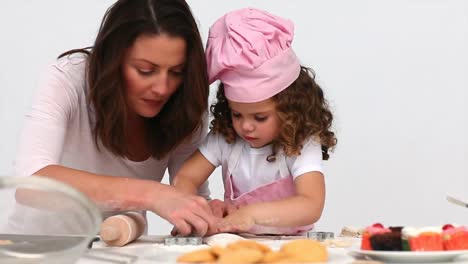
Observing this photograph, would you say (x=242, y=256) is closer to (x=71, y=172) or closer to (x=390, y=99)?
(x=71, y=172)

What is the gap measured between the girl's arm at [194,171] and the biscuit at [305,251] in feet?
2.26

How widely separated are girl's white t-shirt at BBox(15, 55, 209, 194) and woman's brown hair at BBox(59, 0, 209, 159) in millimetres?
→ 29

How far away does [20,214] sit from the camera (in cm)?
91

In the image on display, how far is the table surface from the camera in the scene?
38.1 inches

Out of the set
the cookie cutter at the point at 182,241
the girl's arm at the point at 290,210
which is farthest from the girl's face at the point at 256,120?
the cookie cutter at the point at 182,241

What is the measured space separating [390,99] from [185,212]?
4.69 ft

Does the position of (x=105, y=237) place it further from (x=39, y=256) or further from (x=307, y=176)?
(x=307, y=176)

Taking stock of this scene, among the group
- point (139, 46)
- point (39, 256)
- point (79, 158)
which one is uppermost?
point (139, 46)

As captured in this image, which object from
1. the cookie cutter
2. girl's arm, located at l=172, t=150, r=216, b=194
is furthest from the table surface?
girl's arm, located at l=172, t=150, r=216, b=194

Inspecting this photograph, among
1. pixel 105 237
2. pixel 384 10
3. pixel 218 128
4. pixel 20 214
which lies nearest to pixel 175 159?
pixel 218 128

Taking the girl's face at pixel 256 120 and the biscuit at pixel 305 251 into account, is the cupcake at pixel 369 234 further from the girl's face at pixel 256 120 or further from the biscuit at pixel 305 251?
the girl's face at pixel 256 120

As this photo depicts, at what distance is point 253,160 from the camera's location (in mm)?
1629

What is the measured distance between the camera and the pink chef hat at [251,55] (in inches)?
58.0

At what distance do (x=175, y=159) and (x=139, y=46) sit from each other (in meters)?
0.37
